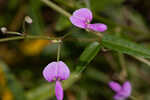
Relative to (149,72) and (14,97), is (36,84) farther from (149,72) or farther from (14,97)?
(149,72)

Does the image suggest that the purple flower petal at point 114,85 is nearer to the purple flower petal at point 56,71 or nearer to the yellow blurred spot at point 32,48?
the purple flower petal at point 56,71

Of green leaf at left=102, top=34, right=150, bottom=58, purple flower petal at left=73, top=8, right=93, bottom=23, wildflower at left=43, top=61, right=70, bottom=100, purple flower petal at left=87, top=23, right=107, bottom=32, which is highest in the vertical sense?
purple flower petal at left=73, top=8, right=93, bottom=23

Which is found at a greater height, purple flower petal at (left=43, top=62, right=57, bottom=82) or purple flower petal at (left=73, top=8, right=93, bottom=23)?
purple flower petal at (left=73, top=8, right=93, bottom=23)

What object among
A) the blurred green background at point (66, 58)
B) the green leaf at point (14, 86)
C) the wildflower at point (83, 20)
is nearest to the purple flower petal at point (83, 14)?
the wildflower at point (83, 20)

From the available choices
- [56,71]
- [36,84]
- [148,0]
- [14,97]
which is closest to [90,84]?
[36,84]

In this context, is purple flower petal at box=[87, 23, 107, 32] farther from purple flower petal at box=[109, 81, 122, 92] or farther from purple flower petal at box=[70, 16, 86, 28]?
purple flower petal at box=[109, 81, 122, 92]

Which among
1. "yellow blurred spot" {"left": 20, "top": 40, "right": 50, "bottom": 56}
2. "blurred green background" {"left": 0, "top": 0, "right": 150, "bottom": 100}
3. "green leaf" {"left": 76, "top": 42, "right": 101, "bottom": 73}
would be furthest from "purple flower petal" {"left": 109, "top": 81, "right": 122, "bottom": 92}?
"yellow blurred spot" {"left": 20, "top": 40, "right": 50, "bottom": 56}
